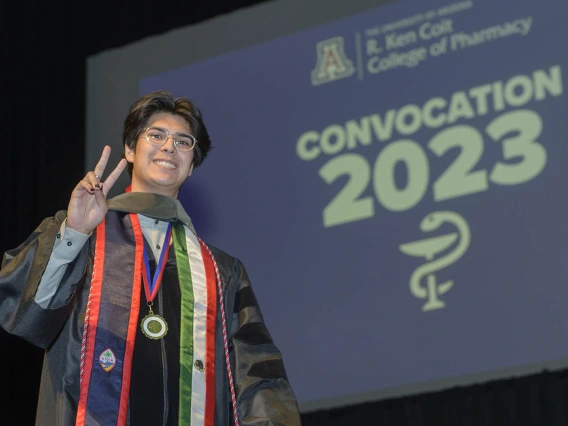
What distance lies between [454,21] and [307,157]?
2.41ft

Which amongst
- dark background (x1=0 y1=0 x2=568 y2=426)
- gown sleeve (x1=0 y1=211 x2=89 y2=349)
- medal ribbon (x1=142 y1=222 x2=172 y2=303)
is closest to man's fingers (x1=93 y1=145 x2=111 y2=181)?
gown sleeve (x1=0 y1=211 x2=89 y2=349)

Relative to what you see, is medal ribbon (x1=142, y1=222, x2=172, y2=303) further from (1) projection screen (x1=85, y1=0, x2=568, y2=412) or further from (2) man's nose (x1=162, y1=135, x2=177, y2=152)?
(1) projection screen (x1=85, y1=0, x2=568, y2=412)

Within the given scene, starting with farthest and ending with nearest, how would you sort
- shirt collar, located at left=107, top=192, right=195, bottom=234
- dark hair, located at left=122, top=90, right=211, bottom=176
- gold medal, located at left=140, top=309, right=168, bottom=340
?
dark hair, located at left=122, top=90, right=211, bottom=176 → shirt collar, located at left=107, top=192, right=195, bottom=234 → gold medal, located at left=140, top=309, right=168, bottom=340

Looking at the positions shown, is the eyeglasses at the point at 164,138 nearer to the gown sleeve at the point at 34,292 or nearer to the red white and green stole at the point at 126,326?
the red white and green stole at the point at 126,326

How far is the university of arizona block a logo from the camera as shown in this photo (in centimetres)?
432

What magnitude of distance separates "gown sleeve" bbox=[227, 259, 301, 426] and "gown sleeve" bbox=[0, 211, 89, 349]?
Result: 383 mm

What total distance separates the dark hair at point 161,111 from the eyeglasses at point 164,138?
0.03 meters

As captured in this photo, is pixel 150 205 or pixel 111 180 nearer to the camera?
pixel 111 180

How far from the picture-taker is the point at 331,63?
4.36 meters

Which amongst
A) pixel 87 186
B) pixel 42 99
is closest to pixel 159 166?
pixel 87 186

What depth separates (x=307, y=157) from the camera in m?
4.29

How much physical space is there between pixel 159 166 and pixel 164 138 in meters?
0.07

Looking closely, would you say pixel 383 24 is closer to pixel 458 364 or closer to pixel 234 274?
pixel 458 364

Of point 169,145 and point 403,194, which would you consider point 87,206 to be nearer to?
point 169,145
